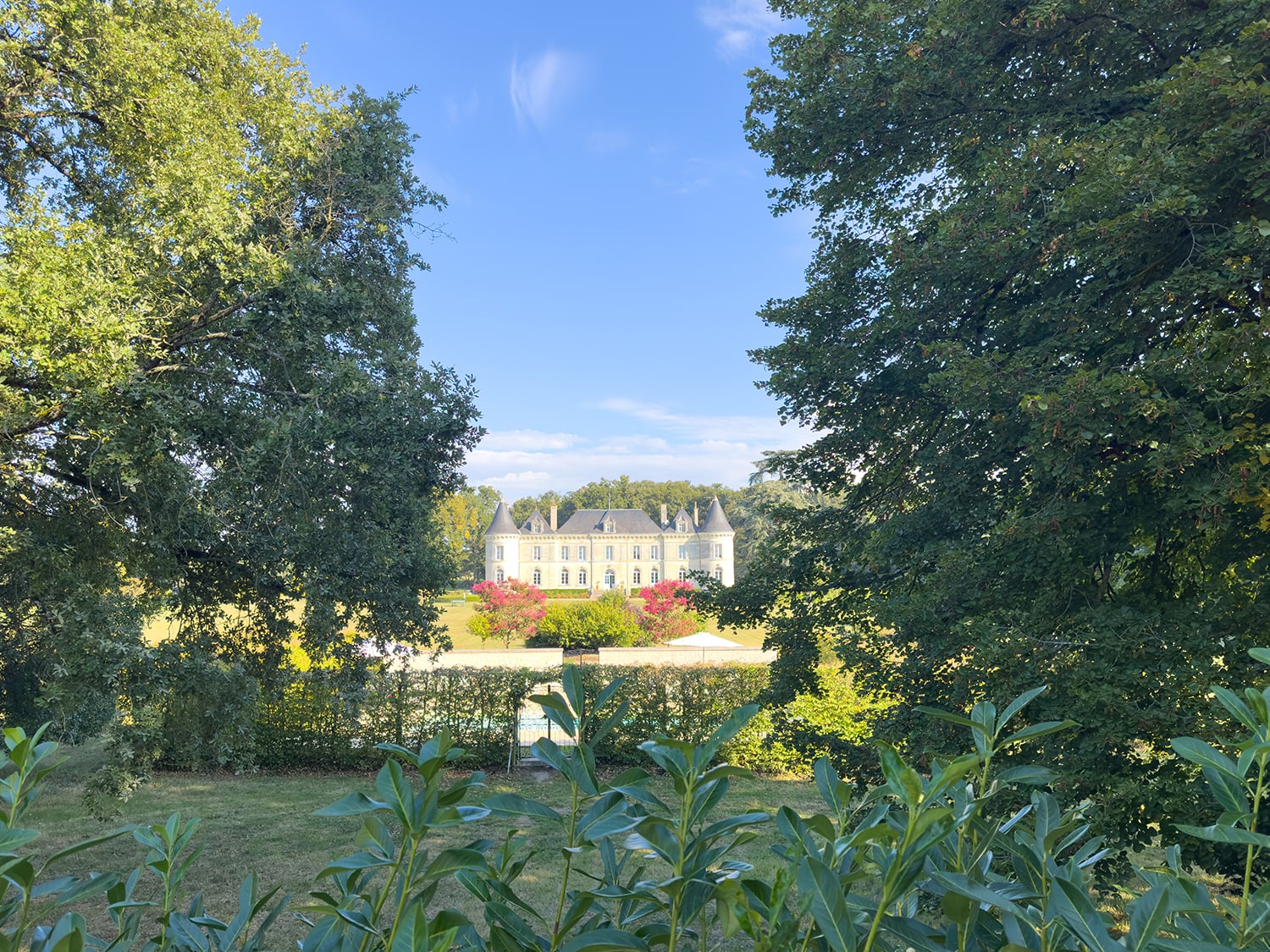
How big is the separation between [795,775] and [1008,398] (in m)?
8.66

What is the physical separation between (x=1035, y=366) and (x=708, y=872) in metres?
6.08

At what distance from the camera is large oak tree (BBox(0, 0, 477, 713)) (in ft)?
22.1

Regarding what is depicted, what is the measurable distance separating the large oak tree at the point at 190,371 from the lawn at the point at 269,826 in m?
2.17

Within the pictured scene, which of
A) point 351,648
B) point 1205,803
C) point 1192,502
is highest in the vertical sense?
point 1192,502

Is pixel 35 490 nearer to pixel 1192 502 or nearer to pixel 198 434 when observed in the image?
pixel 198 434

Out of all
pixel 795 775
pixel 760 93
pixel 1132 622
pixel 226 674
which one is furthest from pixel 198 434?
pixel 795 775

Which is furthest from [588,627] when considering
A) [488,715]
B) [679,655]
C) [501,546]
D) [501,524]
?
[501,524]

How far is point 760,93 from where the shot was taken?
8.56 metres

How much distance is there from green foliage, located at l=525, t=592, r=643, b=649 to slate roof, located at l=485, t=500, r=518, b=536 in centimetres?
3226

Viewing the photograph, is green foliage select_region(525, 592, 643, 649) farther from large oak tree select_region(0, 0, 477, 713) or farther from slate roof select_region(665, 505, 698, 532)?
slate roof select_region(665, 505, 698, 532)

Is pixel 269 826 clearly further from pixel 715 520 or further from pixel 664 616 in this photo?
pixel 715 520

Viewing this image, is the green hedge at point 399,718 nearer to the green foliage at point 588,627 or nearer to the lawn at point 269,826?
the lawn at point 269,826

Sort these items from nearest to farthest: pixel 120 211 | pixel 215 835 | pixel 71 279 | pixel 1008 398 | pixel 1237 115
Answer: pixel 1237 115
pixel 1008 398
pixel 71 279
pixel 120 211
pixel 215 835

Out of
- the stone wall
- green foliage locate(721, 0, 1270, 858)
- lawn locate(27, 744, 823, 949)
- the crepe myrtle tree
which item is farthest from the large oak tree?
the crepe myrtle tree
